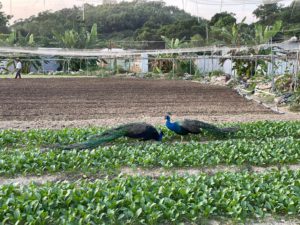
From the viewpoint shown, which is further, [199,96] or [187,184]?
[199,96]

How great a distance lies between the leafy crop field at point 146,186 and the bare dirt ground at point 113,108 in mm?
3228

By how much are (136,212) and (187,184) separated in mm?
1199

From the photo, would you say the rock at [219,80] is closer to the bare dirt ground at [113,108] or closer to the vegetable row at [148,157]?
the bare dirt ground at [113,108]

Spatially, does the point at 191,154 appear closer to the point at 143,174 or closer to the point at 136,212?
the point at 143,174

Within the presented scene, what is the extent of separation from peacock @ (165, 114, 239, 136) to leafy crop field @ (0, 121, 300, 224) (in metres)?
0.83

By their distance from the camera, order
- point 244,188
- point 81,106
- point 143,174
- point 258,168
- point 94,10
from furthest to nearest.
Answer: point 94,10 → point 81,106 → point 258,168 → point 143,174 → point 244,188

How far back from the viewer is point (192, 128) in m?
9.48

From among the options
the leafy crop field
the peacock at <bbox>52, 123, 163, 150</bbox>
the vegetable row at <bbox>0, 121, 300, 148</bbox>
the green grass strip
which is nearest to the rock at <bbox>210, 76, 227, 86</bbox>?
the vegetable row at <bbox>0, 121, 300, 148</bbox>

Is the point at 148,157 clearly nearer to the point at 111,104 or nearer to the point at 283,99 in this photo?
the point at 111,104

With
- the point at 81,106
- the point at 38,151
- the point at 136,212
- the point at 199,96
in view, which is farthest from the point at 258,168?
the point at 199,96

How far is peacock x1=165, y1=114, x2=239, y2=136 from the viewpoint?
9.36m

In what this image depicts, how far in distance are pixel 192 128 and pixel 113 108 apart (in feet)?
19.4

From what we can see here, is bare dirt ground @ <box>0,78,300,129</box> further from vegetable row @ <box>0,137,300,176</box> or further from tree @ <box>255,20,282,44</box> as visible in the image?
tree @ <box>255,20,282,44</box>

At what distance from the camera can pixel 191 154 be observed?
7695mm
